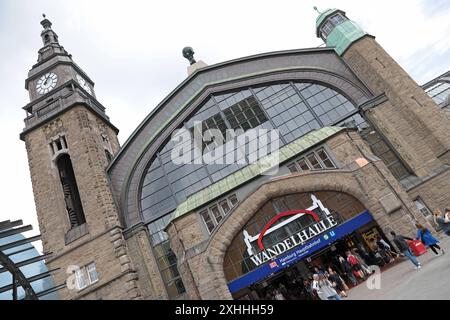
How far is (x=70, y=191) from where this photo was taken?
990 inches

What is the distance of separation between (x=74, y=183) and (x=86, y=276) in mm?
8205

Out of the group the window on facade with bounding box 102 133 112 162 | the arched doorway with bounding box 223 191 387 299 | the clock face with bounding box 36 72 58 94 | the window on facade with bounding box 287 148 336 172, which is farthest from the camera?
the clock face with bounding box 36 72 58 94

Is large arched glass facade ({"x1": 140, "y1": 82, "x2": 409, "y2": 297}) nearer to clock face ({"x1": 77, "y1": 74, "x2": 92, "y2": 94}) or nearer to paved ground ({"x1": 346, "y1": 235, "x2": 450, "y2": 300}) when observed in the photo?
paved ground ({"x1": 346, "y1": 235, "x2": 450, "y2": 300})

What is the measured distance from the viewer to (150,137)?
26.0 m

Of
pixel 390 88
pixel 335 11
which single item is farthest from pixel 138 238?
pixel 335 11

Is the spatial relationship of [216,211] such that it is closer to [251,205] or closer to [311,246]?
[251,205]

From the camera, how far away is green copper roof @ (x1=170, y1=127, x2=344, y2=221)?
19.0m

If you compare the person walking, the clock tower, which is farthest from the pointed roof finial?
the person walking

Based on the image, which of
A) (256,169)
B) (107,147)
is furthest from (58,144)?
(256,169)

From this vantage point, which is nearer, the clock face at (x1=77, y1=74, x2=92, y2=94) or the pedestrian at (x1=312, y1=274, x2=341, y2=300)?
the pedestrian at (x1=312, y1=274, x2=341, y2=300)

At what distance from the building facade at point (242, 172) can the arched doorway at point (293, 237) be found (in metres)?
0.06

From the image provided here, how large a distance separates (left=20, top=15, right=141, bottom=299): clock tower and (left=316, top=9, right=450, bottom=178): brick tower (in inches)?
759

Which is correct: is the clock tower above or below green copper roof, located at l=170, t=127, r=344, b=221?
above

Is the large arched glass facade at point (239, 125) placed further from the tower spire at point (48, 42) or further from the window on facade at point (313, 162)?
the tower spire at point (48, 42)
